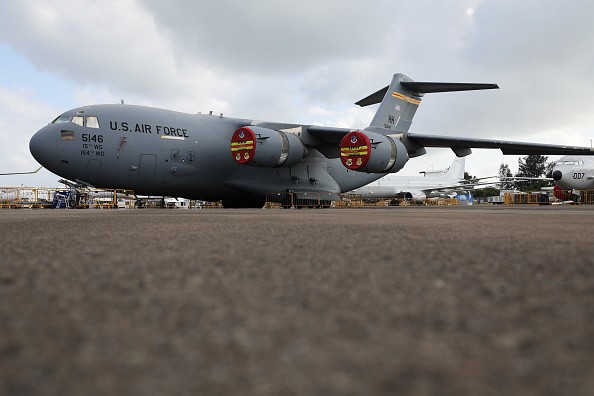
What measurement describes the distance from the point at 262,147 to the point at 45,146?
5.57 metres

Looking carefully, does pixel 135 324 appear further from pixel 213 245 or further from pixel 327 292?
pixel 213 245

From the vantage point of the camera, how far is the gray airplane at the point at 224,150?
12.1 metres

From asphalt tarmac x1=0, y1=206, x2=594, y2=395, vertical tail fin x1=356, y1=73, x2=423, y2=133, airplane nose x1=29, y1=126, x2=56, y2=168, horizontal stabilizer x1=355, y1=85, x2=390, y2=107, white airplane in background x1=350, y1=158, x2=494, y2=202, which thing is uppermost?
horizontal stabilizer x1=355, y1=85, x2=390, y2=107

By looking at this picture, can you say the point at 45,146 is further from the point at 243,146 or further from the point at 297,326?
the point at 297,326

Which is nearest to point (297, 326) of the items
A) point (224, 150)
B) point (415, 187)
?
point (224, 150)

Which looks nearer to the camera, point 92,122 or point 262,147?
point 92,122

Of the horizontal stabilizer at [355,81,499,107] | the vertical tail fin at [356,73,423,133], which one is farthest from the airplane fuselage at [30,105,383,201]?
the horizontal stabilizer at [355,81,499,107]

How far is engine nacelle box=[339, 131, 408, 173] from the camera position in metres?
14.0

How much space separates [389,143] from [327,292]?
13774 mm

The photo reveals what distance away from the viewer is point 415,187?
38.0 metres

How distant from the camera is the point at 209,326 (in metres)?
1.09

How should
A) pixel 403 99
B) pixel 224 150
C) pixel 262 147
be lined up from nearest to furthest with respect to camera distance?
pixel 262 147 → pixel 224 150 → pixel 403 99

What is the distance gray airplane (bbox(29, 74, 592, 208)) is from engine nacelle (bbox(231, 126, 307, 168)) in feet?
0.09

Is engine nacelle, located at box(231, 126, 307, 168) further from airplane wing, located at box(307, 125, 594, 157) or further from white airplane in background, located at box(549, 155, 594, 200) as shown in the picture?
white airplane in background, located at box(549, 155, 594, 200)
